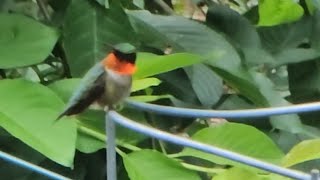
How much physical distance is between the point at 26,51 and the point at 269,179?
407mm

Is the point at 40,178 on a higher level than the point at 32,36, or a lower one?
lower

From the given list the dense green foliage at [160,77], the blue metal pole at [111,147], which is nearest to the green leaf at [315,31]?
the dense green foliage at [160,77]

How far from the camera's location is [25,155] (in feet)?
4.72

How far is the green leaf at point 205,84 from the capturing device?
1.40 meters

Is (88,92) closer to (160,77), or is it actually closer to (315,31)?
(160,77)

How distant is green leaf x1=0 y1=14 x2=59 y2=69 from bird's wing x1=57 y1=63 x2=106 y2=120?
133 millimetres

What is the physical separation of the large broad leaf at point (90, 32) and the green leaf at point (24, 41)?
5 centimetres

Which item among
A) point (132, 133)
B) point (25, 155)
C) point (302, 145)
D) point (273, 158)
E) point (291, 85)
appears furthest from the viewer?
A: point (291, 85)

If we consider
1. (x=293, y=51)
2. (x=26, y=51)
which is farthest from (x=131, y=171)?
(x=293, y=51)

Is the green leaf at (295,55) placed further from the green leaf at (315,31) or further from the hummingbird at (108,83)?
the hummingbird at (108,83)

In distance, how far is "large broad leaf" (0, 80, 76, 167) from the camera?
119 cm

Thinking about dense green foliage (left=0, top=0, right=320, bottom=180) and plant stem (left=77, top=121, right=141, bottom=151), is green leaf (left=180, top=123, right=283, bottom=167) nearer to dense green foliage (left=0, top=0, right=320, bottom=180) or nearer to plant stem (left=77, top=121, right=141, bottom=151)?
dense green foliage (left=0, top=0, right=320, bottom=180)

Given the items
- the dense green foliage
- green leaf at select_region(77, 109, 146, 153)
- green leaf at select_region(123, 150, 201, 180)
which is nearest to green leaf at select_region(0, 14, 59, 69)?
the dense green foliage

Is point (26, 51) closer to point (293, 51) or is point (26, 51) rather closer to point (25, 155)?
point (25, 155)
